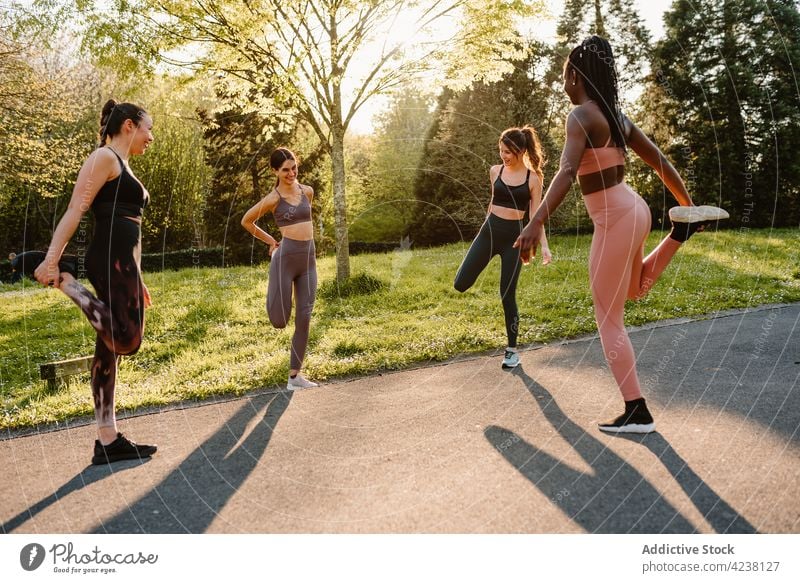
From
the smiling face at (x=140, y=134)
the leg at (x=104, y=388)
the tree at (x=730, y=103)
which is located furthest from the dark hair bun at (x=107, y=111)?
the tree at (x=730, y=103)

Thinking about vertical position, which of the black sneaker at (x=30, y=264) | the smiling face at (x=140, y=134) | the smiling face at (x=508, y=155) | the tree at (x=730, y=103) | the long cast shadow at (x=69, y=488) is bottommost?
the long cast shadow at (x=69, y=488)

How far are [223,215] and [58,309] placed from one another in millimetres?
9502

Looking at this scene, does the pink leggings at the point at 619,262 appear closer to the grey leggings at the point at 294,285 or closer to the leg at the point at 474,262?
the leg at the point at 474,262

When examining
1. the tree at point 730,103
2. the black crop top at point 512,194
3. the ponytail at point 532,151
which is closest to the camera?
the black crop top at point 512,194

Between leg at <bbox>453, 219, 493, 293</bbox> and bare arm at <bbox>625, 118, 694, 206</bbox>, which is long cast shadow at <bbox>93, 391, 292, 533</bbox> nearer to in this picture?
leg at <bbox>453, 219, 493, 293</bbox>

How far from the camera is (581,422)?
13.5ft

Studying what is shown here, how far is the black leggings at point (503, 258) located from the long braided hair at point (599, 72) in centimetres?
226

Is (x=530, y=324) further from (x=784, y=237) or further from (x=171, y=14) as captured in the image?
(x=784, y=237)

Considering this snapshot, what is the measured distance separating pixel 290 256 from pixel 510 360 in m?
2.32

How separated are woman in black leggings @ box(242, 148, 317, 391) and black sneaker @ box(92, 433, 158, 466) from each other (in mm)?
1814

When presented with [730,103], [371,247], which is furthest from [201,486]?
[730,103]

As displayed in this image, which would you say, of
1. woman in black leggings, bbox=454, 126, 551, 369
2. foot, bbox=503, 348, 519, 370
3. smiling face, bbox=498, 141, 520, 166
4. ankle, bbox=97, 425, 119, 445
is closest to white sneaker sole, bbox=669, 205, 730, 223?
woman in black leggings, bbox=454, 126, 551, 369

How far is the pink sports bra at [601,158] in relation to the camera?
3584mm
